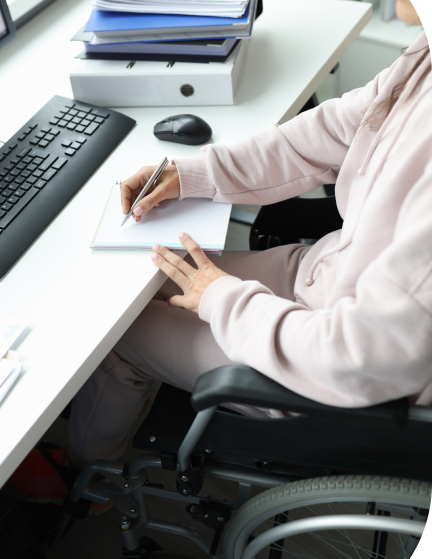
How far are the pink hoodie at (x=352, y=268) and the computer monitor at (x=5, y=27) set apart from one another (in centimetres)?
56

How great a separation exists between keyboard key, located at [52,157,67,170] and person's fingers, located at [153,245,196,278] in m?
0.28

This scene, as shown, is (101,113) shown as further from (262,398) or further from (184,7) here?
(262,398)

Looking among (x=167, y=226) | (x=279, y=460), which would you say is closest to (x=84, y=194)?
(x=167, y=226)

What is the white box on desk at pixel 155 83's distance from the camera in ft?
→ 3.59

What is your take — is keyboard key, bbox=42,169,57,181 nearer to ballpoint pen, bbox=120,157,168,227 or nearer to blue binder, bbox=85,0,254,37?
ballpoint pen, bbox=120,157,168,227

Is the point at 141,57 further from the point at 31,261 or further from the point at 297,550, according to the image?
the point at 297,550

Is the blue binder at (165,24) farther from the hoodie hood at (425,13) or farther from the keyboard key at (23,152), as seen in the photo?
the hoodie hood at (425,13)

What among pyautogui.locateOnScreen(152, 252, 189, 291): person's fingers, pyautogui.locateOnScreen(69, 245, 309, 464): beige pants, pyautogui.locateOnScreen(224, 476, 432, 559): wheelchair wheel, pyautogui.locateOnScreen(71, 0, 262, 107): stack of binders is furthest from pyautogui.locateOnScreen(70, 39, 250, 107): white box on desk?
pyautogui.locateOnScreen(224, 476, 432, 559): wheelchair wheel

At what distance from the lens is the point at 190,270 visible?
0.86 meters

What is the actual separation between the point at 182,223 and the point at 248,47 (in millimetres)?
583

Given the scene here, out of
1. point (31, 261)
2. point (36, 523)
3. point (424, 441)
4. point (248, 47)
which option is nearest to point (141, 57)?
point (248, 47)

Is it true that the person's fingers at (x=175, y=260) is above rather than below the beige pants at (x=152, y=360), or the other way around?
above

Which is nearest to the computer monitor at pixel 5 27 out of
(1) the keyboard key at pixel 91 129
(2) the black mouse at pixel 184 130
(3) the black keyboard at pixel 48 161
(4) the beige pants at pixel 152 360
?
(3) the black keyboard at pixel 48 161

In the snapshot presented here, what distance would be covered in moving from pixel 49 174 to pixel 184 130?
0.26 meters
